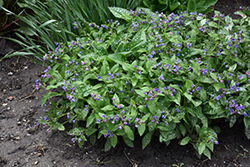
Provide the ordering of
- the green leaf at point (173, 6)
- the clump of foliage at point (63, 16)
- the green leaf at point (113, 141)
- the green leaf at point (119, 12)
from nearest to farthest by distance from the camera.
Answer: the green leaf at point (113, 141) → the clump of foliage at point (63, 16) → the green leaf at point (119, 12) → the green leaf at point (173, 6)

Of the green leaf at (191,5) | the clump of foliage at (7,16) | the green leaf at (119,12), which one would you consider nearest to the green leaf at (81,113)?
the green leaf at (119,12)

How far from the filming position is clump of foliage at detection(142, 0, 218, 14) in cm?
291

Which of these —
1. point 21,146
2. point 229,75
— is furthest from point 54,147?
point 229,75

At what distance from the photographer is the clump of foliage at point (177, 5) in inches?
115

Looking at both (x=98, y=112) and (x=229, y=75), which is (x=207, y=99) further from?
(x=98, y=112)

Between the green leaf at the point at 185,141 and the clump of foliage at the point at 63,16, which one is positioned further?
the clump of foliage at the point at 63,16

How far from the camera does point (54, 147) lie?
2.28 metres

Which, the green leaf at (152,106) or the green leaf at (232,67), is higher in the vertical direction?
the green leaf at (152,106)

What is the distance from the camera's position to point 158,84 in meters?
2.02

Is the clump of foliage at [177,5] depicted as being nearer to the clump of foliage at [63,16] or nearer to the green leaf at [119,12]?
the clump of foliage at [63,16]

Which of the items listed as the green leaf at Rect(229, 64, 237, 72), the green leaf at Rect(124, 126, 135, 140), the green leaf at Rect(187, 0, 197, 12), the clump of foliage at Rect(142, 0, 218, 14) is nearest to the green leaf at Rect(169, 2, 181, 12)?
the clump of foliage at Rect(142, 0, 218, 14)

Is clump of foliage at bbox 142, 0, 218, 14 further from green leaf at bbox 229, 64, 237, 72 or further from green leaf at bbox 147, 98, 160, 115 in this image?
green leaf at bbox 147, 98, 160, 115

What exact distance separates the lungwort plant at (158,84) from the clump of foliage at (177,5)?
0.59 m

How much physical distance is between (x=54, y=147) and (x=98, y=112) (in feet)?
2.19
